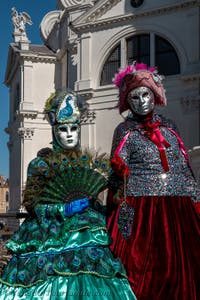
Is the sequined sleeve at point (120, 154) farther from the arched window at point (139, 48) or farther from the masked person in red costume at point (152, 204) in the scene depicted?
the arched window at point (139, 48)

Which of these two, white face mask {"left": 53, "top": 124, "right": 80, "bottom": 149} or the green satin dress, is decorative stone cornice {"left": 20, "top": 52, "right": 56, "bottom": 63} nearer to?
white face mask {"left": 53, "top": 124, "right": 80, "bottom": 149}

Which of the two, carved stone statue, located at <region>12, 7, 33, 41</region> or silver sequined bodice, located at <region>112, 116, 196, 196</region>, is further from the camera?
carved stone statue, located at <region>12, 7, 33, 41</region>

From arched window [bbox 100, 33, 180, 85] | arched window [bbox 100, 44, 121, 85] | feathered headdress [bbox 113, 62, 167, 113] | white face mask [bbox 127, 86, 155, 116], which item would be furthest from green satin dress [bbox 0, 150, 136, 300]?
arched window [bbox 100, 44, 121, 85]

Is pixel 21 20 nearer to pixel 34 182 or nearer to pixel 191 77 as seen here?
pixel 191 77

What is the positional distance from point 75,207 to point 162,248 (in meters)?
0.83

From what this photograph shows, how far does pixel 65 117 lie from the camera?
13.5 ft

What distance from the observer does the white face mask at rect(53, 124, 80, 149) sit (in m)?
4.02

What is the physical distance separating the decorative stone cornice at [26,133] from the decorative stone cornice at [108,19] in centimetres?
738

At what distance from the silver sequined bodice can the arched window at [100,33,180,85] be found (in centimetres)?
1517

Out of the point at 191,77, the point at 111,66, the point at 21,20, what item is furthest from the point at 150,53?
the point at 21,20

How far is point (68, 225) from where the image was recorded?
3.67 metres

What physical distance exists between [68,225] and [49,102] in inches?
45.2

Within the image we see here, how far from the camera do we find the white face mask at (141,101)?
4496 mm

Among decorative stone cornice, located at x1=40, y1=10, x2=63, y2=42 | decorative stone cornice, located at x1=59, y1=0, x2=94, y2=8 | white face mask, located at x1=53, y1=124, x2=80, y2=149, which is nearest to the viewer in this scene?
white face mask, located at x1=53, y1=124, x2=80, y2=149
